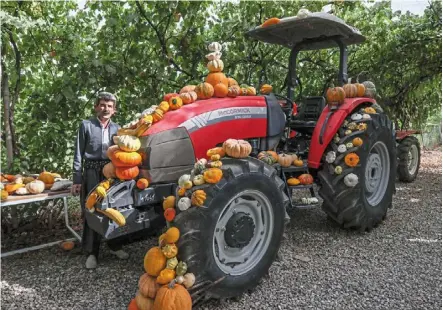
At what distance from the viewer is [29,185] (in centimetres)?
369

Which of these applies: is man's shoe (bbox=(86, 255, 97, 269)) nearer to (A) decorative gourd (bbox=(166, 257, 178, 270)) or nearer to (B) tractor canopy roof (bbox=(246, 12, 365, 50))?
(A) decorative gourd (bbox=(166, 257, 178, 270))

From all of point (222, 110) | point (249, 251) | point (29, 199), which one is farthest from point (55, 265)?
point (222, 110)

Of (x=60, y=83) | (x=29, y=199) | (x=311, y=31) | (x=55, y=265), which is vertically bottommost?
(x=55, y=265)

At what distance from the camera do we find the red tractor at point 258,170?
2.75 m

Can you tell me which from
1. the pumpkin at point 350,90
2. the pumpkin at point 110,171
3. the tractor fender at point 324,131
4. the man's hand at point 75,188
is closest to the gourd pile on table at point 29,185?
the man's hand at point 75,188

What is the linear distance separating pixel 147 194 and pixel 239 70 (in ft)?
14.3

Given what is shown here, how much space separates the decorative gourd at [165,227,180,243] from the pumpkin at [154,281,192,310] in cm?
26

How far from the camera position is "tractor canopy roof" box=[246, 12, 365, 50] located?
3963 millimetres

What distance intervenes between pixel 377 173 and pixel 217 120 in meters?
2.24

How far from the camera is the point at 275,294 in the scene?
295cm

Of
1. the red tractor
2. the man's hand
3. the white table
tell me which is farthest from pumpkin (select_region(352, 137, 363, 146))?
the white table

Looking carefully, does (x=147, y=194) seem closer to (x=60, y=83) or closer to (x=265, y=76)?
(x=60, y=83)

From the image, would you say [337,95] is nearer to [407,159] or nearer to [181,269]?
[181,269]

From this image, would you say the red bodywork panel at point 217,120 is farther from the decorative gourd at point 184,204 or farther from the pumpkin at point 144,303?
the pumpkin at point 144,303
